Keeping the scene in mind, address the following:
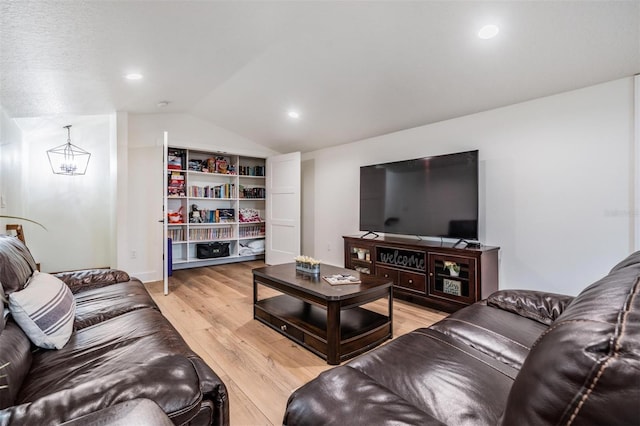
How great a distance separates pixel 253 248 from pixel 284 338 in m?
3.45

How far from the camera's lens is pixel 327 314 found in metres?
2.08

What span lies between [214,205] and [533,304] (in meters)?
4.94

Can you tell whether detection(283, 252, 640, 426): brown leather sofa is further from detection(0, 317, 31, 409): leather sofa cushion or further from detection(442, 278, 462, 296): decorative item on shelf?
detection(442, 278, 462, 296): decorative item on shelf

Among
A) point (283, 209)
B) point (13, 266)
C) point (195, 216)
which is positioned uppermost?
point (283, 209)

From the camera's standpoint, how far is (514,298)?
5.93ft

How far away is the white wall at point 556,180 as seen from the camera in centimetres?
246

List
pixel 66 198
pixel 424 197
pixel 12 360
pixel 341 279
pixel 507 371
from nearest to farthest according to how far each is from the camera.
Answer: pixel 12 360 < pixel 507 371 < pixel 341 279 < pixel 424 197 < pixel 66 198

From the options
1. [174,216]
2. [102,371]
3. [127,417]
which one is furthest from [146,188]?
[127,417]

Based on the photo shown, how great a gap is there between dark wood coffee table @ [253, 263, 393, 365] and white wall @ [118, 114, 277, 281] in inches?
95.9

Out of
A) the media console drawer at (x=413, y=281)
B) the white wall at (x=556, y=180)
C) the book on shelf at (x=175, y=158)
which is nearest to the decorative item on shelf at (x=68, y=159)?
the book on shelf at (x=175, y=158)

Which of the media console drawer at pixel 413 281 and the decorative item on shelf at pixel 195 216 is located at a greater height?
the decorative item on shelf at pixel 195 216

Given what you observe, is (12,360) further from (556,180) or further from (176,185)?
(176,185)

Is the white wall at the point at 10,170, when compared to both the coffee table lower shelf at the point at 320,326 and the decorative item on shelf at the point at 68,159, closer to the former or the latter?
the decorative item on shelf at the point at 68,159

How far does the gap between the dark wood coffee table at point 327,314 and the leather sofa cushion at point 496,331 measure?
26.9 inches
